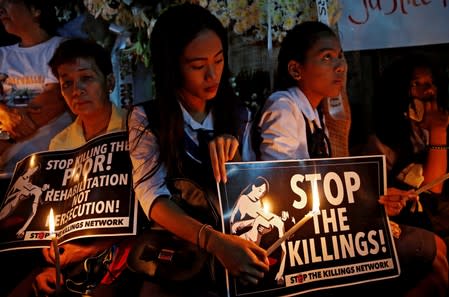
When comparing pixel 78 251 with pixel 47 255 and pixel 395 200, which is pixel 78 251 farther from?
pixel 395 200

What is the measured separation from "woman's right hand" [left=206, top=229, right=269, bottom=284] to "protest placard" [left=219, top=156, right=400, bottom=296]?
133 mm

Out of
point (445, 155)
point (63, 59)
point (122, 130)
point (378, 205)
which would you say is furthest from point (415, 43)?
point (63, 59)

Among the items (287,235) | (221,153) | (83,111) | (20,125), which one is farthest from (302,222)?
(20,125)

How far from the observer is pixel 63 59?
8.01 feet

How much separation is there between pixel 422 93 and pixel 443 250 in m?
0.83

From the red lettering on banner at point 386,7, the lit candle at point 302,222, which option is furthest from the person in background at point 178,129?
the red lettering on banner at point 386,7

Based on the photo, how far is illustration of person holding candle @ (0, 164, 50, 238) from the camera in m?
2.37

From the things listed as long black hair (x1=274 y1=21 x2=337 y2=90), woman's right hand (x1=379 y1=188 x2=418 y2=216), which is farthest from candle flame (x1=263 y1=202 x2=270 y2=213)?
long black hair (x1=274 y1=21 x2=337 y2=90)

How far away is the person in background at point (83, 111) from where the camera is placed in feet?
7.55

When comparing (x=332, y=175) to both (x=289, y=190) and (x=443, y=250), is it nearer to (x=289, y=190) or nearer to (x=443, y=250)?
(x=289, y=190)

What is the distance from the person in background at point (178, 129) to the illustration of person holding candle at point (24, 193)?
60 centimetres

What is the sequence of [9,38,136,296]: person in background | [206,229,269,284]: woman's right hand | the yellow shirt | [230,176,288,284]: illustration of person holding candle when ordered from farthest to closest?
the yellow shirt → [9,38,136,296]: person in background → [230,176,288,284]: illustration of person holding candle → [206,229,269,284]: woman's right hand

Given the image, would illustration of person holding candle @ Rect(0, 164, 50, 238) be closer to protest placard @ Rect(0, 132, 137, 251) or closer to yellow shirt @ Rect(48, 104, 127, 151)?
protest placard @ Rect(0, 132, 137, 251)

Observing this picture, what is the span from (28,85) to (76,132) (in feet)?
1.09
